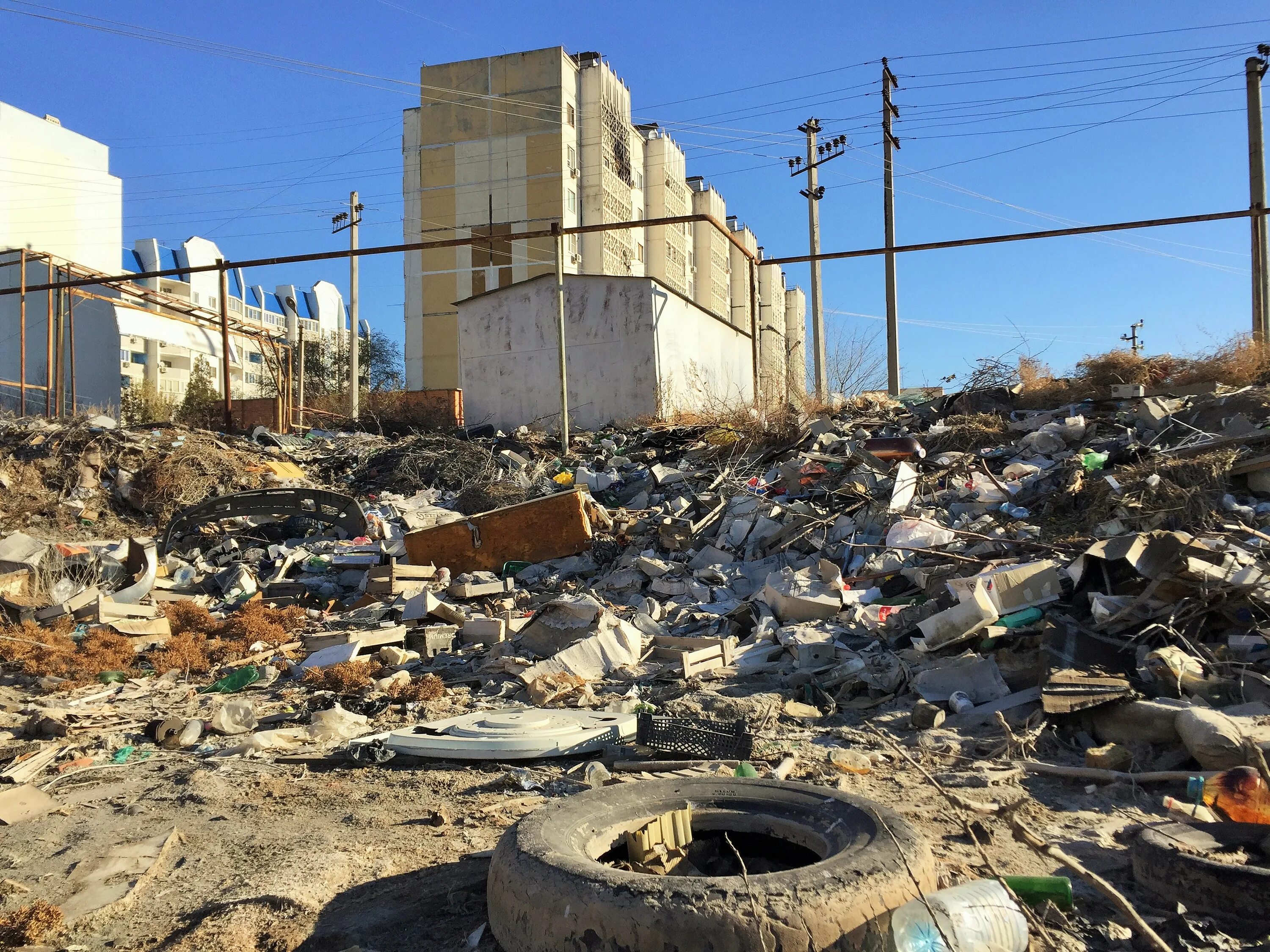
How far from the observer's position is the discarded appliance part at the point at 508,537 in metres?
8.85

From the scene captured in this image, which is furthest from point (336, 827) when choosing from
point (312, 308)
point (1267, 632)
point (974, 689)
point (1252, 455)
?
point (312, 308)

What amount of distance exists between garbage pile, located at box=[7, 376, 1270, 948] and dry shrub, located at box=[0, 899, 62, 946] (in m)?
1.22

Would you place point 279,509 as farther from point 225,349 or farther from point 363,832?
point 363,832

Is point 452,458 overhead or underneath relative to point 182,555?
overhead

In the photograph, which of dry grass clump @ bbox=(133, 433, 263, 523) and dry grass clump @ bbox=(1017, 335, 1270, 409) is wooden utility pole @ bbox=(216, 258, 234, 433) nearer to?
dry grass clump @ bbox=(133, 433, 263, 523)

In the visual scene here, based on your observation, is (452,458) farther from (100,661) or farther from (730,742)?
(730,742)

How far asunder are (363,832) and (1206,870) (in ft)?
9.12

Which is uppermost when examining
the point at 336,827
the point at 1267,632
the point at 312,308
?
the point at 312,308

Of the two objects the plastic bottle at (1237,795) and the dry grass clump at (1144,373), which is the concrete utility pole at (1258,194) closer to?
the dry grass clump at (1144,373)

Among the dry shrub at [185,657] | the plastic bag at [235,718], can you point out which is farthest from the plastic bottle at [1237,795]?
the dry shrub at [185,657]

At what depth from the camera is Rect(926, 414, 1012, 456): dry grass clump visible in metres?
10.0

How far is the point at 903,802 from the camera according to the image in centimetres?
349

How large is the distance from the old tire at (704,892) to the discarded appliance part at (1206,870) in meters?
0.74

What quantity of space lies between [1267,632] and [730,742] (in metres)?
2.85
